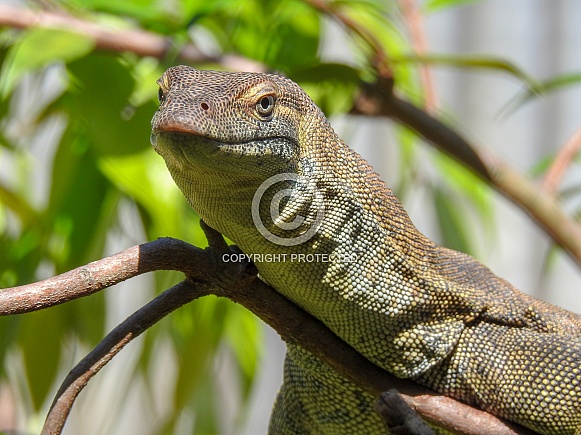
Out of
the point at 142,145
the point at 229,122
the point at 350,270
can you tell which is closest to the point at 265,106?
the point at 229,122

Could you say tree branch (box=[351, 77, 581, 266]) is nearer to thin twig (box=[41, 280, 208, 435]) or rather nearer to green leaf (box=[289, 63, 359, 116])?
green leaf (box=[289, 63, 359, 116])

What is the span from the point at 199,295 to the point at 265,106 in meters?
0.27

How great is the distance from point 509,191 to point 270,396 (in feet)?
7.59

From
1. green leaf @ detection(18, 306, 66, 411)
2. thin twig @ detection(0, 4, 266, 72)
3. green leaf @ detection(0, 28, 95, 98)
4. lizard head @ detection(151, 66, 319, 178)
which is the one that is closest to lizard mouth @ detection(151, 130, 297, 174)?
lizard head @ detection(151, 66, 319, 178)

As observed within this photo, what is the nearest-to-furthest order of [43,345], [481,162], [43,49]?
[43,49] < [481,162] < [43,345]

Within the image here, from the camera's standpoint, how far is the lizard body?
38.2 inches

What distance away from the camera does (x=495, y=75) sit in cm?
384

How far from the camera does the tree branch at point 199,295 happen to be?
3.07 ft

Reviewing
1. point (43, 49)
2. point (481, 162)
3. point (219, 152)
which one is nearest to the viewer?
point (219, 152)

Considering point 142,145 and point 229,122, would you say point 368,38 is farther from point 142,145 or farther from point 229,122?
point 229,122

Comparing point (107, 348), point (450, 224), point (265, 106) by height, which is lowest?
point (107, 348)

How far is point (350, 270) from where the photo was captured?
1.09 m

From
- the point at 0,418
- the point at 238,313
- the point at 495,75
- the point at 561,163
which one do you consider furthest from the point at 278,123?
the point at 495,75

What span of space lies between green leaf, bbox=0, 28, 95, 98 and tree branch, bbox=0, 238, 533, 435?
69 cm
